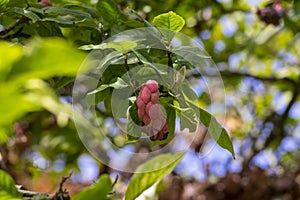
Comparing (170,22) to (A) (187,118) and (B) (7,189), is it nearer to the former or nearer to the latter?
(A) (187,118)

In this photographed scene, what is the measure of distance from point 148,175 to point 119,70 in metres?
0.30

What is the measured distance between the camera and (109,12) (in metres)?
1.24

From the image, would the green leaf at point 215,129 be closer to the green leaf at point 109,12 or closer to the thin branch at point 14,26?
the green leaf at point 109,12

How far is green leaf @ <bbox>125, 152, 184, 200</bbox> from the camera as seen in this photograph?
2.65 ft

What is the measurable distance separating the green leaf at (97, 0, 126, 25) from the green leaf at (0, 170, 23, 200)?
1.94 feet

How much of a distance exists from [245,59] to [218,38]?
6.5 inches

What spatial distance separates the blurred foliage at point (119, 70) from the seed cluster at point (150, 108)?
0.18 ft

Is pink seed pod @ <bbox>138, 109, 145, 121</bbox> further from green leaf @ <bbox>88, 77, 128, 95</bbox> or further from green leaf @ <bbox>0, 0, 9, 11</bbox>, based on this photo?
green leaf @ <bbox>0, 0, 9, 11</bbox>

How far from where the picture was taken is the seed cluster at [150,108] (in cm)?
99

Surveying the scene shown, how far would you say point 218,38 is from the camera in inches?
123

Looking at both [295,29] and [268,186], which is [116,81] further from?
[268,186]

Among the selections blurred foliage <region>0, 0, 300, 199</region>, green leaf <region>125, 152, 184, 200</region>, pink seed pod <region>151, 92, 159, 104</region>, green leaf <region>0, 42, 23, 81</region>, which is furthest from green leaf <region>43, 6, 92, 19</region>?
green leaf <region>0, 42, 23, 81</region>

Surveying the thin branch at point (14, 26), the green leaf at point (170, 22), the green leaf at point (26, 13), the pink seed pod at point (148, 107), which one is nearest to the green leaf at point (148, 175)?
the pink seed pod at point (148, 107)

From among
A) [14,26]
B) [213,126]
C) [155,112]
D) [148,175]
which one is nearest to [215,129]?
[213,126]
